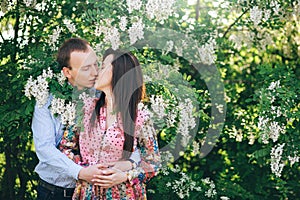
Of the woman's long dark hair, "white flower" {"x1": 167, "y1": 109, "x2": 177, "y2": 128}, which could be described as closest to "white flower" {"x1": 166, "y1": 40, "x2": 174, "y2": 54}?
"white flower" {"x1": 167, "y1": 109, "x2": 177, "y2": 128}

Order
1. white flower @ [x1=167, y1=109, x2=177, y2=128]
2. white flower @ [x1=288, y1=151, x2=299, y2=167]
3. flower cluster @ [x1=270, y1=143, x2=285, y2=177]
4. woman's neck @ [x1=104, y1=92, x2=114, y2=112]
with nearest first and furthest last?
woman's neck @ [x1=104, y1=92, x2=114, y2=112] → white flower @ [x1=167, y1=109, x2=177, y2=128] → flower cluster @ [x1=270, y1=143, x2=285, y2=177] → white flower @ [x1=288, y1=151, x2=299, y2=167]

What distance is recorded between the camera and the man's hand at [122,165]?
2.69 metres

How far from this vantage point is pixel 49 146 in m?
2.76

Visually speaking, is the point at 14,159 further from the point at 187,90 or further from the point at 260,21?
the point at 260,21

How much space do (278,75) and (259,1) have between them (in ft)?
1.63

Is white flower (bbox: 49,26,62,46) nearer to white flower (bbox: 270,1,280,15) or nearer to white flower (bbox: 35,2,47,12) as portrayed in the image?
white flower (bbox: 35,2,47,12)

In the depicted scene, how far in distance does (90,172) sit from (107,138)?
0.60ft

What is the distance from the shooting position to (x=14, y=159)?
13.4ft

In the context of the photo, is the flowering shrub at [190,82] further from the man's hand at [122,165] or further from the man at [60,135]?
the man's hand at [122,165]

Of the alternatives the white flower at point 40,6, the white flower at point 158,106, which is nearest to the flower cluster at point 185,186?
the white flower at point 158,106

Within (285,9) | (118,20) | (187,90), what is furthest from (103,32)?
(285,9)

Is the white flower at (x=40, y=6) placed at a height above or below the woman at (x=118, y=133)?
above

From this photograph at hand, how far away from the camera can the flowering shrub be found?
10.8 feet

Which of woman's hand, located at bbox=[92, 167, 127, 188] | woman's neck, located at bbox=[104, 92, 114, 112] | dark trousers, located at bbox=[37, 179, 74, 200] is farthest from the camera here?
dark trousers, located at bbox=[37, 179, 74, 200]
